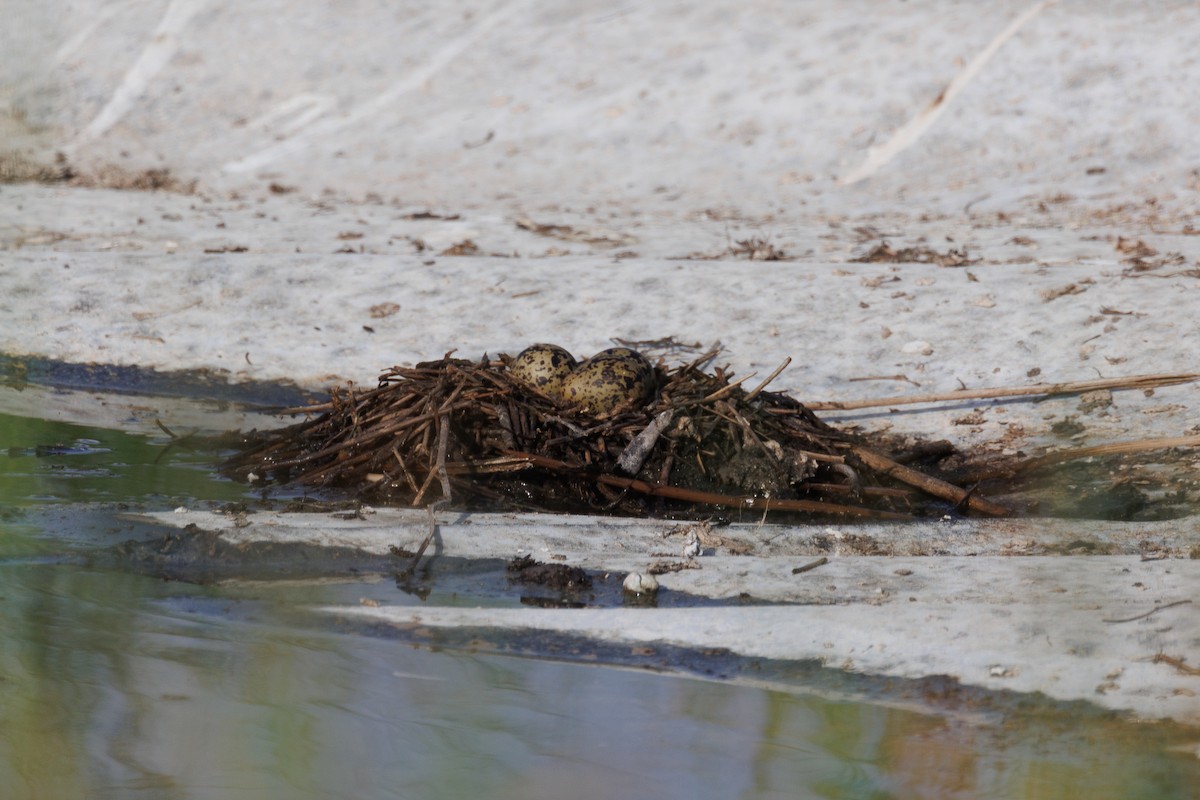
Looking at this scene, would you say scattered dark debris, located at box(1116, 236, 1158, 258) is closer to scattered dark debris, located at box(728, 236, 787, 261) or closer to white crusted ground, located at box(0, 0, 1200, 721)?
white crusted ground, located at box(0, 0, 1200, 721)

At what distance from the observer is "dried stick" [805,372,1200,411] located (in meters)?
5.54

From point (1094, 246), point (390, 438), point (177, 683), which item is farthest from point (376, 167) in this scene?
point (177, 683)

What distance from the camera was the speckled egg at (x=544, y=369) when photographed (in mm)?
5270

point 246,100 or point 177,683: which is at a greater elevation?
point 246,100

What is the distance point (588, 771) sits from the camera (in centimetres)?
273

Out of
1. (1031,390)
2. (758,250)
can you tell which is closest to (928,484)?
(1031,390)

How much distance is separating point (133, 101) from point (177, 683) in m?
12.1

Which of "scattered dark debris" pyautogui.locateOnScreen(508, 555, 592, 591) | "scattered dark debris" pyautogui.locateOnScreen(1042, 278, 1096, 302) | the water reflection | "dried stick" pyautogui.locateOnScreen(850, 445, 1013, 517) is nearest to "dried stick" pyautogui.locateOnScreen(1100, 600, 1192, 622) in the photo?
the water reflection

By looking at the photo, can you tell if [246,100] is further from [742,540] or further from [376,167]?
[742,540]

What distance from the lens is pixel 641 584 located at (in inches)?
155

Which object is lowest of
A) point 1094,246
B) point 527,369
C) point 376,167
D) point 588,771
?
point 588,771

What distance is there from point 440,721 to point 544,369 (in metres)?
2.51

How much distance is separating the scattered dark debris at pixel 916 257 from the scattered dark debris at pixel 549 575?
4375 mm

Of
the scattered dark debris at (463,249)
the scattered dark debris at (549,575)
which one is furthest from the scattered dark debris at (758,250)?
the scattered dark debris at (549,575)
